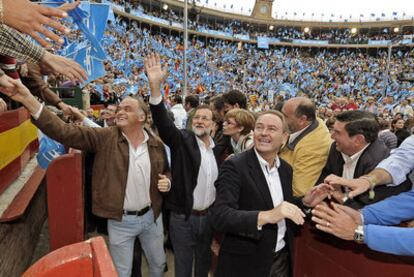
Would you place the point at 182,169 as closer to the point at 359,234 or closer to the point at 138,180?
the point at 138,180

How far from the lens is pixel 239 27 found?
153 feet

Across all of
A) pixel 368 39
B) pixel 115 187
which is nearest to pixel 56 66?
pixel 115 187

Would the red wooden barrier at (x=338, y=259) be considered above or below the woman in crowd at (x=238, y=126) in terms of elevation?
below

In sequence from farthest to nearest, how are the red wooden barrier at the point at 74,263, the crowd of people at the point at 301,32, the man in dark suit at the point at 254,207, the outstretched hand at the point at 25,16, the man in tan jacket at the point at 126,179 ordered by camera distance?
→ the crowd of people at the point at 301,32 → the man in tan jacket at the point at 126,179 → the man in dark suit at the point at 254,207 → the outstretched hand at the point at 25,16 → the red wooden barrier at the point at 74,263

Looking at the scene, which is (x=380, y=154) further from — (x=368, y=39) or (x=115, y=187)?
(x=368, y=39)

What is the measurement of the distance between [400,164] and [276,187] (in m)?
0.83

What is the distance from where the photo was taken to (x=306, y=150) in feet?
8.47

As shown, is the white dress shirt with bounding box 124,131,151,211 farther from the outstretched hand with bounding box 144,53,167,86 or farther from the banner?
the banner

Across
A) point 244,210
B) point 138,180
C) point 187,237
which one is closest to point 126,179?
point 138,180

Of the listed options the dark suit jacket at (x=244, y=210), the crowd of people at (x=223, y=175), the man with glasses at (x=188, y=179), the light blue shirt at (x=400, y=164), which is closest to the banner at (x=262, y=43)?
the crowd of people at (x=223, y=175)

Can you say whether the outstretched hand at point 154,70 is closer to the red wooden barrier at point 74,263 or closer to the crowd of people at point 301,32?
the red wooden barrier at point 74,263

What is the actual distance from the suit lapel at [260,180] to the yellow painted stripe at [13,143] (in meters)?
1.98

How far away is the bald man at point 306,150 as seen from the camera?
2.54 m

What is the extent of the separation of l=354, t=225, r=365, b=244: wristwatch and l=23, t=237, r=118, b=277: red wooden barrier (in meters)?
1.40
